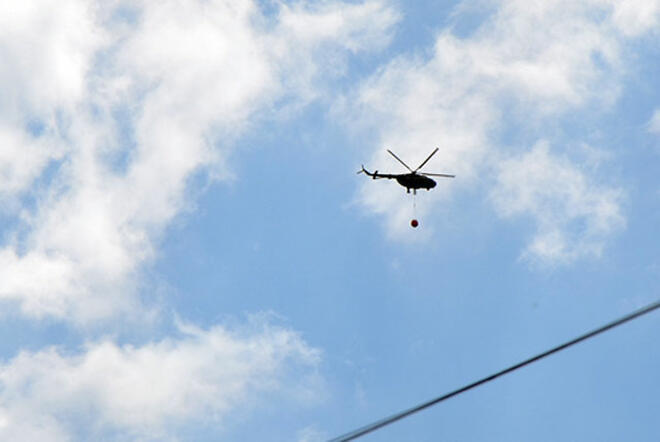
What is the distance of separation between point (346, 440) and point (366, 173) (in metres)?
90.7

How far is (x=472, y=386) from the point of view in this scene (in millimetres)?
19094

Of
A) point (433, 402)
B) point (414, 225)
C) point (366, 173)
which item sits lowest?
point (433, 402)

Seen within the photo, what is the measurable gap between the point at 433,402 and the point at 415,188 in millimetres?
90682

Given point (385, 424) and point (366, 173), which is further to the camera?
point (366, 173)

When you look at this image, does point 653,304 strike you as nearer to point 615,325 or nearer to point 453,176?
point 615,325

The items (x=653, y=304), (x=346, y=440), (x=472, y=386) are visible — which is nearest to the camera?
(x=653, y=304)

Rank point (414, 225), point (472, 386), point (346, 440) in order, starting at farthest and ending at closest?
point (414, 225) → point (346, 440) → point (472, 386)

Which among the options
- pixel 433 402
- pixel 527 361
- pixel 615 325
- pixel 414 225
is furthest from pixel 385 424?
pixel 414 225

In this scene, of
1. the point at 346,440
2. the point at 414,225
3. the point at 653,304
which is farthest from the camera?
the point at 414,225

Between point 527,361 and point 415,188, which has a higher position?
point 415,188

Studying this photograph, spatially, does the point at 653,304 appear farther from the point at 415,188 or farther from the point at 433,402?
the point at 415,188

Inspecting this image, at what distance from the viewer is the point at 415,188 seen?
109 meters

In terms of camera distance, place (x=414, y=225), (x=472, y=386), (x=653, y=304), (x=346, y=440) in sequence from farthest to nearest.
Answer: (x=414, y=225) < (x=346, y=440) < (x=472, y=386) < (x=653, y=304)

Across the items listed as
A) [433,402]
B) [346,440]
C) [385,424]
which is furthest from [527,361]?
[346,440]
